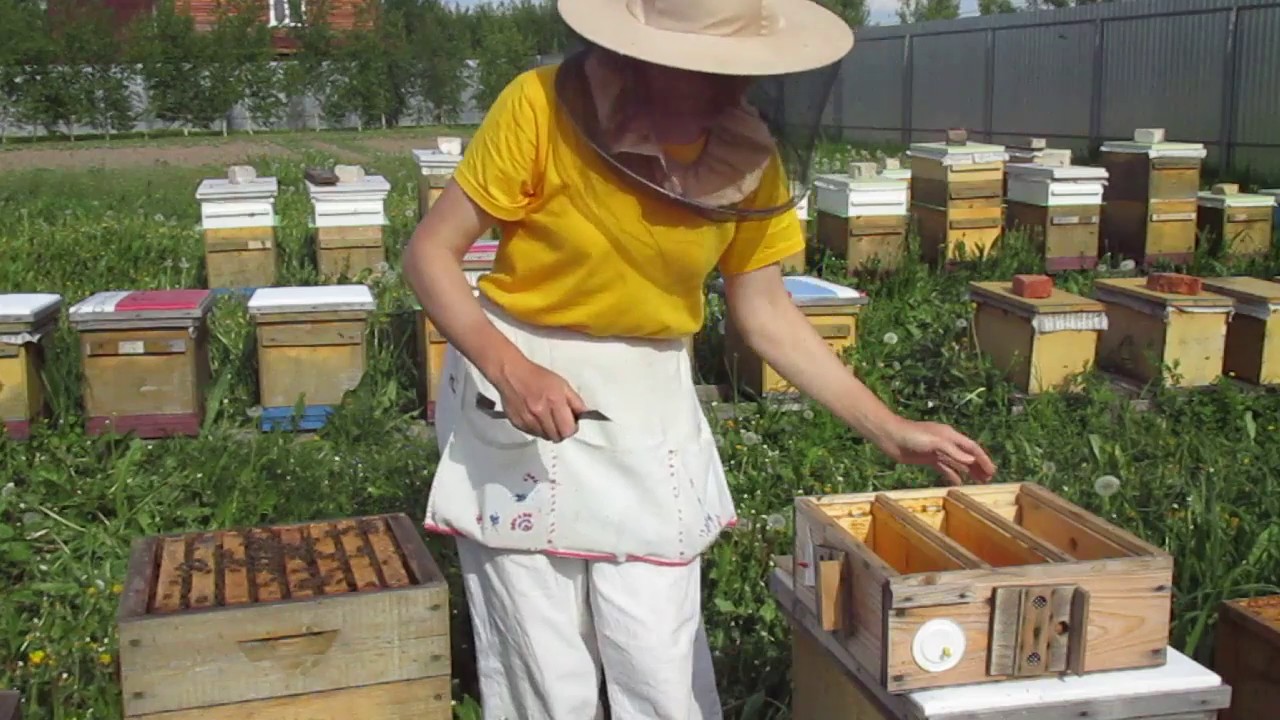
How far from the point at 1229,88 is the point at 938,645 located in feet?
38.6

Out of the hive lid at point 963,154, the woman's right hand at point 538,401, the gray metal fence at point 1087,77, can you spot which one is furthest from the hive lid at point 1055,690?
the gray metal fence at point 1087,77

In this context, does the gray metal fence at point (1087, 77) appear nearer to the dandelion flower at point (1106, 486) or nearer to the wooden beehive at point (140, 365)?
the wooden beehive at point (140, 365)

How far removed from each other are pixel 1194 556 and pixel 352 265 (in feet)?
13.6

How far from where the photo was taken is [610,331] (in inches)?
68.7

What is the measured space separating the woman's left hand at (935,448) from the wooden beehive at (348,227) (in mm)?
4446

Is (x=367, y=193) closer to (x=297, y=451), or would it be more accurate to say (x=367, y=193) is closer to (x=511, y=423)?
(x=297, y=451)

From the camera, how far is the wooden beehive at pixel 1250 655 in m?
2.04

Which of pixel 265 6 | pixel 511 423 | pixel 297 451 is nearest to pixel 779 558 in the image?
pixel 511 423

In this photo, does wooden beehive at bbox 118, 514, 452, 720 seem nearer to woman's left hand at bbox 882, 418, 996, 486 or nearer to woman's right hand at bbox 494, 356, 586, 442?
woman's right hand at bbox 494, 356, 586, 442

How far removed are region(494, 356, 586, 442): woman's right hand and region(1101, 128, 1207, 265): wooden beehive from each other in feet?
19.7

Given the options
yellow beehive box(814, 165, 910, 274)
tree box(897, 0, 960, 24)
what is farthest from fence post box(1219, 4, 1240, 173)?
tree box(897, 0, 960, 24)

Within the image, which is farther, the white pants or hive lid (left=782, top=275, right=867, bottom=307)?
hive lid (left=782, top=275, right=867, bottom=307)

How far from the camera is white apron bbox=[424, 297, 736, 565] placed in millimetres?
1750

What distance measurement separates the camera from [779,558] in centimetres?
212
